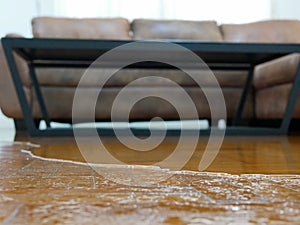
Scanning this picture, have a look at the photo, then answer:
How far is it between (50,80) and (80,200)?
192cm

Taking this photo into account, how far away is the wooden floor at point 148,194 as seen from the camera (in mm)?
340

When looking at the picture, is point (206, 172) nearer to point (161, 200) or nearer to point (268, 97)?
point (161, 200)

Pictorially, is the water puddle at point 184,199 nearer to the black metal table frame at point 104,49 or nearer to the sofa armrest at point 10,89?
the black metal table frame at point 104,49

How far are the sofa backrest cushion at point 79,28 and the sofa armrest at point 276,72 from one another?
870mm

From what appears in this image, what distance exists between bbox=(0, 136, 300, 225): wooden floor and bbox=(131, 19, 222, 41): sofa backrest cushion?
2.09 meters

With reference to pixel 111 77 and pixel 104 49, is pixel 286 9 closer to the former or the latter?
pixel 111 77

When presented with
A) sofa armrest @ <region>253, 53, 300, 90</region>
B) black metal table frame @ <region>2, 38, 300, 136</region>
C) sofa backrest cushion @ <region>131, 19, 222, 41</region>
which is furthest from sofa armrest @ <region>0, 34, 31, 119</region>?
sofa armrest @ <region>253, 53, 300, 90</region>

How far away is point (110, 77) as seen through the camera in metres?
2.26

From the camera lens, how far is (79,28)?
267cm

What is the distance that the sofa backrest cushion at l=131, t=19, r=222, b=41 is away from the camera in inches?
108

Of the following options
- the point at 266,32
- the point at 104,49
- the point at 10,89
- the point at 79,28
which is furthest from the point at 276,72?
the point at 10,89

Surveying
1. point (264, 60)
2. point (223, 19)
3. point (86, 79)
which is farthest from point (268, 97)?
point (223, 19)

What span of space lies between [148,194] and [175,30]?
7.85ft

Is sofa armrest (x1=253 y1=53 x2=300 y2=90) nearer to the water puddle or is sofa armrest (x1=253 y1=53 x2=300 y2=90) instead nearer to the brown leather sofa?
the brown leather sofa
